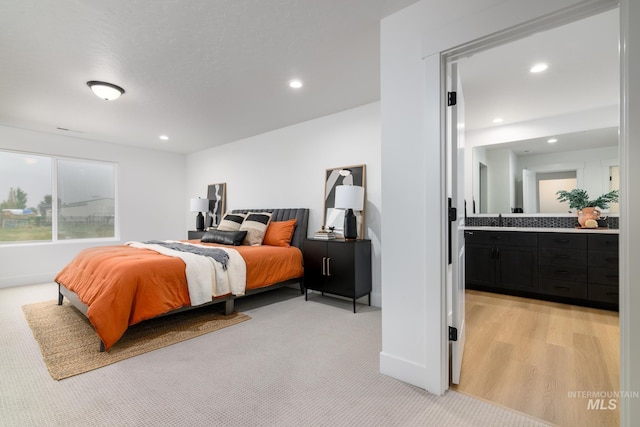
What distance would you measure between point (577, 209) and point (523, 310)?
160cm

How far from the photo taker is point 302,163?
14.6 feet

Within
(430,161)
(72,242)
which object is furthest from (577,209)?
(72,242)

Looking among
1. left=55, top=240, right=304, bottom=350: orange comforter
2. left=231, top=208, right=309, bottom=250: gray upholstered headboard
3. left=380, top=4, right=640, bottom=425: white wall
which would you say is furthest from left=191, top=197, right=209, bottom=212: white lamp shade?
left=380, top=4, right=640, bottom=425: white wall

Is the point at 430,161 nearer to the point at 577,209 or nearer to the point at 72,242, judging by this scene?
the point at 577,209

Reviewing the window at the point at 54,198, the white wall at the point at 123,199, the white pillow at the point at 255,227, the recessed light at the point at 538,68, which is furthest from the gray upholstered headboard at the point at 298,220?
the window at the point at 54,198

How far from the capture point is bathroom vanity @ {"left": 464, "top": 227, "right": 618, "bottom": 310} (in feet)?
Answer: 10.9

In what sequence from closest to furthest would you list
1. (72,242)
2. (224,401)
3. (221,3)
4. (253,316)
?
(224,401)
(221,3)
(253,316)
(72,242)

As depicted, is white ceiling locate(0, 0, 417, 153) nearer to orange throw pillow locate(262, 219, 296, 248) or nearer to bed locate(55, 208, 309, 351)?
orange throw pillow locate(262, 219, 296, 248)

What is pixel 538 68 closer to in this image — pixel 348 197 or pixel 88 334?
pixel 348 197

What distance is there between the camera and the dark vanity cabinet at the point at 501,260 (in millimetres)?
3797

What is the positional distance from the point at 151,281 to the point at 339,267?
6.17ft

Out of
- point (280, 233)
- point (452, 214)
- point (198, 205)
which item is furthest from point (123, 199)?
point (452, 214)

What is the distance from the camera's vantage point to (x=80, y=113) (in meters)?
3.85

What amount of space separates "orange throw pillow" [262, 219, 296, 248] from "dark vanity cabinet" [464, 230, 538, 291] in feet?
8.26
